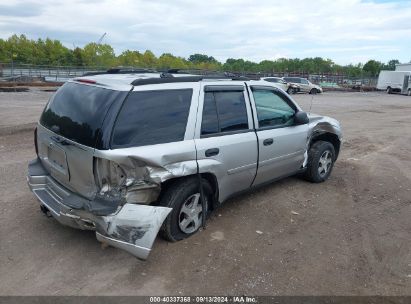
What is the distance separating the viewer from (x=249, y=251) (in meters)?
3.99

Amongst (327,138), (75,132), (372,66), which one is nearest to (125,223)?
(75,132)

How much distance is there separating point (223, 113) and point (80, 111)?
5.13ft

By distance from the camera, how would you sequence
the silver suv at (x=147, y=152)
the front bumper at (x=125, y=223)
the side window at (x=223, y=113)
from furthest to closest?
1. the side window at (x=223, y=113)
2. the silver suv at (x=147, y=152)
3. the front bumper at (x=125, y=223)

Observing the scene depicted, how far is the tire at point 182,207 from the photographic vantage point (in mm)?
3816

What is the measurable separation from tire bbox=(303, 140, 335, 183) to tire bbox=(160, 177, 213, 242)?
235cm

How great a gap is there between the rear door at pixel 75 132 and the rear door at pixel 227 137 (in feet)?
3.30

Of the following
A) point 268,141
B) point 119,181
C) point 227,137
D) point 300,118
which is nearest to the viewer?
point 119,181

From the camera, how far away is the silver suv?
3.40 metres

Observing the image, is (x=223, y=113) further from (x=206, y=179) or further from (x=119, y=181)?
(x=119, y=181)

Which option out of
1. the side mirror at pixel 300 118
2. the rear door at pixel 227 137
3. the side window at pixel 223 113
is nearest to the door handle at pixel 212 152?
the rear door at pixel 227 137

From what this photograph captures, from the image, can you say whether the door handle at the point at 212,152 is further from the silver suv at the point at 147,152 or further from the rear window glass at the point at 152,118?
the rear window glass at the point at 152,118

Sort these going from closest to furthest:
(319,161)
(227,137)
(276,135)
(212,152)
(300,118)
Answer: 1. (212,152)
2. (227,137)
3. (276,135)
4. (300,118)
5. (319,161)

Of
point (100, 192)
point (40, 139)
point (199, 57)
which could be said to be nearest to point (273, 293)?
point (100, 192)

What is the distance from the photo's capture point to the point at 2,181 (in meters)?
5.70
